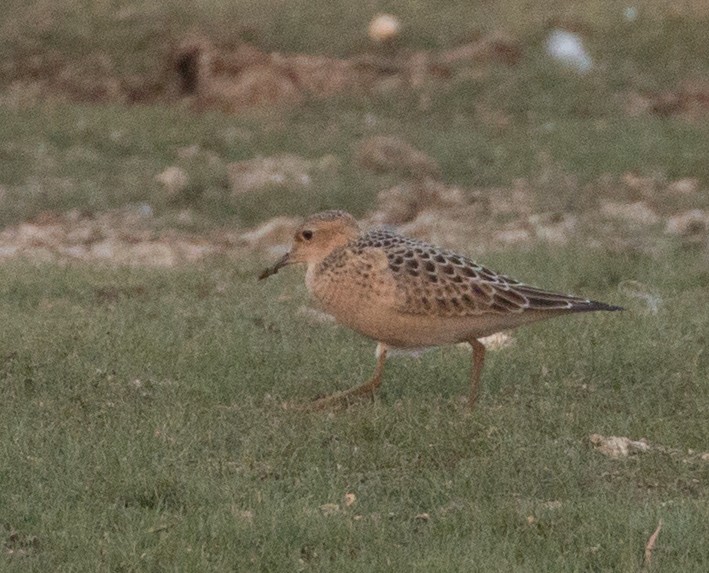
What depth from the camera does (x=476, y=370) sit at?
739 centimetres

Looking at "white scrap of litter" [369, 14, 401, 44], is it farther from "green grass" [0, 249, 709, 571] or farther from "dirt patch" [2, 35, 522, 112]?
"green grass" [0, 249, 709, 571]

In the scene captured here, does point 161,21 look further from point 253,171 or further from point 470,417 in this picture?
point 470,417

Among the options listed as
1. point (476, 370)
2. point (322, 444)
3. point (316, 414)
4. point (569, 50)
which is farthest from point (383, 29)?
point (322, 444)

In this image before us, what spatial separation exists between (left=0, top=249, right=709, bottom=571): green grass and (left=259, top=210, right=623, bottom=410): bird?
0.90 ft

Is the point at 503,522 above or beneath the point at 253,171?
above

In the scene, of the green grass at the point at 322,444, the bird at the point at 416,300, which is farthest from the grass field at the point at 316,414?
the bird at the point at 416,300

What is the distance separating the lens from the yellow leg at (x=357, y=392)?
23.9 ft

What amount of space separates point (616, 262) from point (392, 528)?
533 centimetres

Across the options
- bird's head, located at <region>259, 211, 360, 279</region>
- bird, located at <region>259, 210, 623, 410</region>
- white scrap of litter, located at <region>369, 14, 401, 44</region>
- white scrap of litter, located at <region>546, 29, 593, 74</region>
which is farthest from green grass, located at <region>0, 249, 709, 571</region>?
white scrap of litter, located at <region>369, 14, 401, 44</region>

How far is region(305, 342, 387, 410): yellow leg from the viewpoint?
7293mm

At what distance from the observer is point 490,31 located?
742 inches

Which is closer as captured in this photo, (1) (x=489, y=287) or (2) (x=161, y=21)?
(1) (x=489, y=287)

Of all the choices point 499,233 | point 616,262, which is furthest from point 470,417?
point 499,233

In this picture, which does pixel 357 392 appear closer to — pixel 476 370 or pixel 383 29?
pixel 476 370
